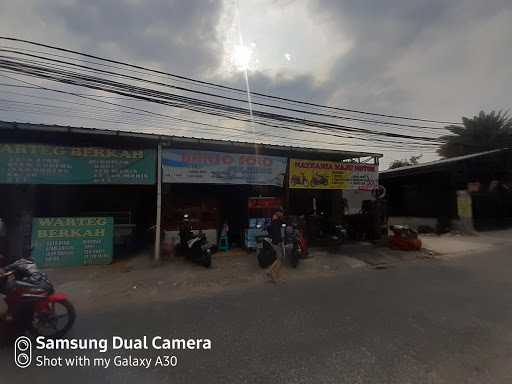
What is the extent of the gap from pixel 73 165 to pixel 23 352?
18.0ft

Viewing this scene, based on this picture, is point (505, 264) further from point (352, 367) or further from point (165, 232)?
point (165, 232)

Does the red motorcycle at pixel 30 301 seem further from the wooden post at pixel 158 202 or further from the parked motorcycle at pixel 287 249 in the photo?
the parked motorcycle at pixel 287 249

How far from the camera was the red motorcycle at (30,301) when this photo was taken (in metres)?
3.45

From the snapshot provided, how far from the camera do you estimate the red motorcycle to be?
3.45m

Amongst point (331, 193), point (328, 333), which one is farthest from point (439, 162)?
point (328, 333)

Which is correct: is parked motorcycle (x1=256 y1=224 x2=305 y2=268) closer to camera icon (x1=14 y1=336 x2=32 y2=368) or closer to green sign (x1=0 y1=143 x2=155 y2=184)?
green sign (x1=0 y1=143 x2=155 y2=184)

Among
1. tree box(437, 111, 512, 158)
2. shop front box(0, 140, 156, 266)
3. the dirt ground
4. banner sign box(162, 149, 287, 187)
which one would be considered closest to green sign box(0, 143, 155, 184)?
shop front box(0, 140, 156, 266)

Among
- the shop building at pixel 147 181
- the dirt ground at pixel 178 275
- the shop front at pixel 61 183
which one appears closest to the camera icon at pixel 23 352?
the dirt ground at pixel 178 275

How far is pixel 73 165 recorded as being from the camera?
739 cm

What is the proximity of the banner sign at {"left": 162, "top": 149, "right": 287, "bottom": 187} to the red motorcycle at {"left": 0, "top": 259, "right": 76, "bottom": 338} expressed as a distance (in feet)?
16.0

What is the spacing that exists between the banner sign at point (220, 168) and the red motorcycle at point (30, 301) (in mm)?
4879

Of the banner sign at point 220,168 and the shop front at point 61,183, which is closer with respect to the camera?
the shop front at point 61,183

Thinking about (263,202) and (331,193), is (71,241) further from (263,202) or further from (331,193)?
(331,193)

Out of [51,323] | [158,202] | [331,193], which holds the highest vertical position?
[331,193]
